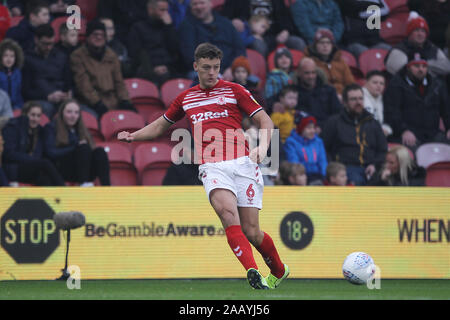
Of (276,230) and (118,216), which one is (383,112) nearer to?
(276,230)

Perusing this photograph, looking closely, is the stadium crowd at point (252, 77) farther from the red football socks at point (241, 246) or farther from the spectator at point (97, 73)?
the red football socks at point (241, 246)

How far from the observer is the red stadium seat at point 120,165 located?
1204cm

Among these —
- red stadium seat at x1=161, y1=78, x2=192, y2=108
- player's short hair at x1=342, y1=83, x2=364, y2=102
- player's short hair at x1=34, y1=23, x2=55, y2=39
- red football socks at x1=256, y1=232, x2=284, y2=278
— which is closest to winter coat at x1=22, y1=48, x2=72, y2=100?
player's short hair at x1=34, y1=23, x2=55, y2=39

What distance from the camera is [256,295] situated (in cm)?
715

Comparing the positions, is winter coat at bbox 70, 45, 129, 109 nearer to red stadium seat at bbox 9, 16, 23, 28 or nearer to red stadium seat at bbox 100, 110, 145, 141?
red stadium seat at bbox 100, 110, 145, 141

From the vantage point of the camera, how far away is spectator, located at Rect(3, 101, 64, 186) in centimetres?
1089

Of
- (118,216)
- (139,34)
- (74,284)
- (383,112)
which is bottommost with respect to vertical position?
(74,284)

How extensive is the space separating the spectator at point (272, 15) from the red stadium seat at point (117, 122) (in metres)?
3.48

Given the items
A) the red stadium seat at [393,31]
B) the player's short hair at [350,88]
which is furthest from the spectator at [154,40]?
the red stadium seat at [393,31]

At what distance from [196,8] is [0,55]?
10.9ft

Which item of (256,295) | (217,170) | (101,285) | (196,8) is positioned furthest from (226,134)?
(196,8)

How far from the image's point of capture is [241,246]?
6926 millimetres

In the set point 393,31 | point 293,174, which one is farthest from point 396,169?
point 393,31

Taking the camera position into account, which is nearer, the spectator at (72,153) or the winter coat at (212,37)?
the spectator at (72,153)
